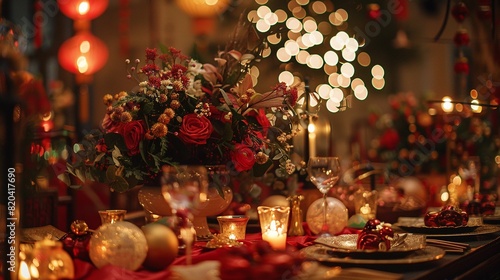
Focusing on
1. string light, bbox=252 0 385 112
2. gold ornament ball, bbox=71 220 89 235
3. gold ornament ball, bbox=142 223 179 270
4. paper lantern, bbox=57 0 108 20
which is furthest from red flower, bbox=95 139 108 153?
string light, bbox=252 0 385 112

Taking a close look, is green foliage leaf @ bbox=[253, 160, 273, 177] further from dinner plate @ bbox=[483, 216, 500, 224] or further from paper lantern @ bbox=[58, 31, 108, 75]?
paper lantern @ bbox=[58, 31, 108, 75]

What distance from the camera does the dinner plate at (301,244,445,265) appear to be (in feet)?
4.21

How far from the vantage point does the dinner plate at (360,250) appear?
136 cm

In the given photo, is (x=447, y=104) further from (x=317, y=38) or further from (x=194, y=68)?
(x=317, y=38)

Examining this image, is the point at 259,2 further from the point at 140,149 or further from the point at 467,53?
the point at 140,149

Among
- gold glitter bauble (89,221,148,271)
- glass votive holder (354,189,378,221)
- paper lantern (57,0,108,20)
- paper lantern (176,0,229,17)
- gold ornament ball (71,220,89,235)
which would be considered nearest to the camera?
gold glitter bauble (89,221,148,271)

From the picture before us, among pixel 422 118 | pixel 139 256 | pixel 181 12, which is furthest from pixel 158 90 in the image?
pixel 181 12

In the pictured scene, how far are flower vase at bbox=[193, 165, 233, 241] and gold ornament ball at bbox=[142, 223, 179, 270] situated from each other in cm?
37

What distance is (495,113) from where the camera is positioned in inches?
155

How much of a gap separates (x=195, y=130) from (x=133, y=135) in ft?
0.48

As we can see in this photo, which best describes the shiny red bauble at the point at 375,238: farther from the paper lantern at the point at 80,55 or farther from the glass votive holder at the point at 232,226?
the paper lantern at the point at 80,55

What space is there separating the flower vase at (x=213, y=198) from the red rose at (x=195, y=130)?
98 millimetres

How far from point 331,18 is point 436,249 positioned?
16.0ft

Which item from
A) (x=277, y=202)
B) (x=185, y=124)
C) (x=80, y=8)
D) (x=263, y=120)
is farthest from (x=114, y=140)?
(x=80, y=8)
